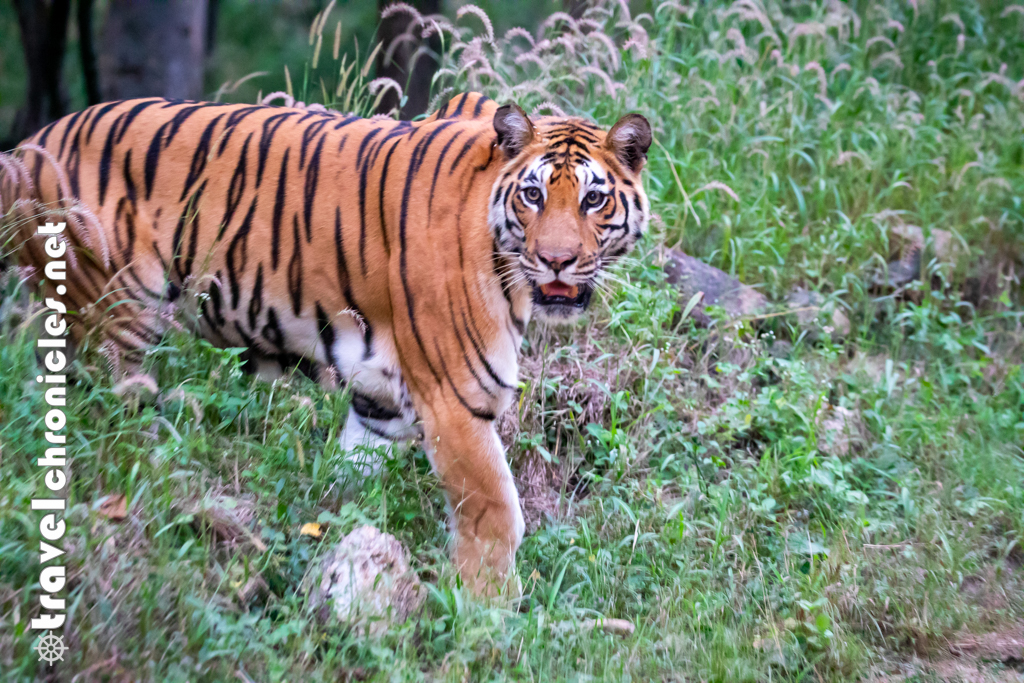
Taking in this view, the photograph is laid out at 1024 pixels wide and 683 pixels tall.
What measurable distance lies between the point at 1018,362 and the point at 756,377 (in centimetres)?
182

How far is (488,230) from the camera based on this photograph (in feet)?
9.63

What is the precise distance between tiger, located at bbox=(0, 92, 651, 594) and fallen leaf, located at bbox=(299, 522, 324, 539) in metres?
0.49

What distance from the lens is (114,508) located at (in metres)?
2.52

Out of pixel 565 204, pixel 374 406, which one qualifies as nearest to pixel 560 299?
pixel 565 204

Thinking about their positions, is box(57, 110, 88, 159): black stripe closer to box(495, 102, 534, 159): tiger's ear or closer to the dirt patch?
box(495, 102, 534, 159): tiger's ear

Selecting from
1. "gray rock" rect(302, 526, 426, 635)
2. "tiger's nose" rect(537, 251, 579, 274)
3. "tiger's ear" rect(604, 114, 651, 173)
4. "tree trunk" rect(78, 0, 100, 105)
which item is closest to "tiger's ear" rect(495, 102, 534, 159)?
"tiger's ear" rect(604, 114, 651, 173)

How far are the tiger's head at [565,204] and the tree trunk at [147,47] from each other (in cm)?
274

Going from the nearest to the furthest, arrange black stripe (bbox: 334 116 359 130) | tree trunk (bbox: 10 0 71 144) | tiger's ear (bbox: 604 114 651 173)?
tiger's ear (bbox: 604 114 651 173) → black stripe (bbox: 334 116 359 130) → tree trunk (bbox: 10 0 71 144)

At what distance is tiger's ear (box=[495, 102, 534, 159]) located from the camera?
9.35 feet

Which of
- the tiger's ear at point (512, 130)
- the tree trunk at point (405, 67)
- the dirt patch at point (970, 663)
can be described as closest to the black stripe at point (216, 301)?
the tiger's ear at point (512, 130)

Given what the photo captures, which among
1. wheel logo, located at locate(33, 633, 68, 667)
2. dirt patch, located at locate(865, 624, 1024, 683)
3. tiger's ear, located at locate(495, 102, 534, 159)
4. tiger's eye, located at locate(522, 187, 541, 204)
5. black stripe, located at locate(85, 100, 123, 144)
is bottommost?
dirt patch, located at locate(865, 624, 1024, 683)

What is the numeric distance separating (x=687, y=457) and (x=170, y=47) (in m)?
3.76

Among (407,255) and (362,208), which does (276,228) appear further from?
(407,255)

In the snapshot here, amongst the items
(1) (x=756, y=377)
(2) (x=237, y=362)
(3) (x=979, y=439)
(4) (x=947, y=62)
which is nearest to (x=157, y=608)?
(2) (x=237, y=362)
